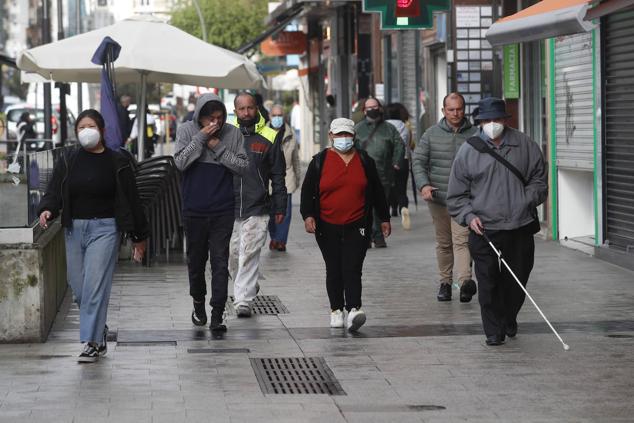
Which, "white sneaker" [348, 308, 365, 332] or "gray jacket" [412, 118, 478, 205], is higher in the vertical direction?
"gray jacket" [412, 118, 478, 205]

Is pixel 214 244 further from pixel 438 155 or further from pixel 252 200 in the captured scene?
pixel 438 155

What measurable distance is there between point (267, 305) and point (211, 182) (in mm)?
2068

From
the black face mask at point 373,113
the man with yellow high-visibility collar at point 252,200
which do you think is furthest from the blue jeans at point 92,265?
the black face mask at point 373,113

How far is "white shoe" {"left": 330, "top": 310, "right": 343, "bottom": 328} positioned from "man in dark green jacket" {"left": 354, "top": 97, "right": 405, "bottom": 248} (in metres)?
6.43

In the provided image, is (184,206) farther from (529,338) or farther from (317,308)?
(529,338)

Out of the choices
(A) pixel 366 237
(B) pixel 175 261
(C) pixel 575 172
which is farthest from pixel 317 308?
(C) pixel 575 172

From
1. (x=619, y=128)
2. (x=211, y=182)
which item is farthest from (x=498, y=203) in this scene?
(x=619, y=128)

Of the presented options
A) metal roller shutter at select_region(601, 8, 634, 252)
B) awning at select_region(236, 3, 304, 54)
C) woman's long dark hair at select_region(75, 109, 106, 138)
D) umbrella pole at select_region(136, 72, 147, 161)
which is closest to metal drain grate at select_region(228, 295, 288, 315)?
woman's long dark hair at select_region(75, 109, 106, 138)

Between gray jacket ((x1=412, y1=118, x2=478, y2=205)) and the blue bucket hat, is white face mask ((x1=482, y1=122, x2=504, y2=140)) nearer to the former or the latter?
the blue bucket hat

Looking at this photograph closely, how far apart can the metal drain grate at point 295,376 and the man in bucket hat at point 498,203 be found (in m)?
1.38

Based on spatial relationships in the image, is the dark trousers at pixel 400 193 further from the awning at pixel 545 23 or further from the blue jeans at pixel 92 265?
the blue jeans at pixel 92 265

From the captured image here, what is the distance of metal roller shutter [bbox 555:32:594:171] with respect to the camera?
16625mm

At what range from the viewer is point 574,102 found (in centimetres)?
1719

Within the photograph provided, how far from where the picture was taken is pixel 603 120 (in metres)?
15.9
